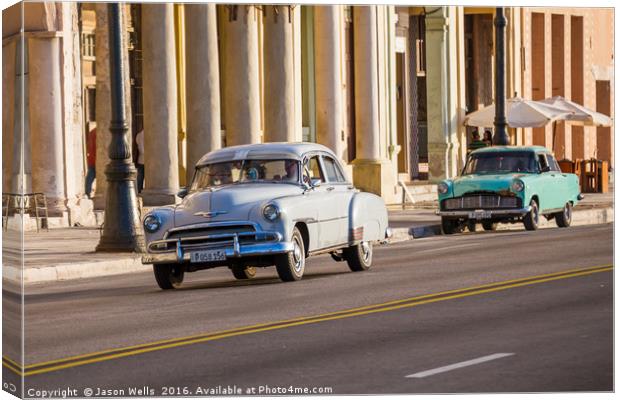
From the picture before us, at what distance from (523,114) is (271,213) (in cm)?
312

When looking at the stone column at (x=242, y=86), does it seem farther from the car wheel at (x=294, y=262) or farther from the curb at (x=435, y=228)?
the car wheel at (x=294, y=262)

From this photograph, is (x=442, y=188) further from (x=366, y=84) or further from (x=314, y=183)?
(x=366, y=84)

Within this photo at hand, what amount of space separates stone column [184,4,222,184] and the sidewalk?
4.29ft

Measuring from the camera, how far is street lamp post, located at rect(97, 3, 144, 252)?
77.7 ft

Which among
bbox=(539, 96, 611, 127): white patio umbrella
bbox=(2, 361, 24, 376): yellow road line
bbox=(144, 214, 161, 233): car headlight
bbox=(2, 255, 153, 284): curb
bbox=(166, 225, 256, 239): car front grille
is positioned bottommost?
bbox=(2, 255, 153, 284): curb

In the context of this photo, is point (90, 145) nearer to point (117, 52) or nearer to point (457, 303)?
point (117, 52)

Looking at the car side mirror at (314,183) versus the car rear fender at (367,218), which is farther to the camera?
the car rear fender at (367,218)

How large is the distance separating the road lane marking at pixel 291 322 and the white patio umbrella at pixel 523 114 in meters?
1.54

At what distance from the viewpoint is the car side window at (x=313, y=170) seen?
801 inches

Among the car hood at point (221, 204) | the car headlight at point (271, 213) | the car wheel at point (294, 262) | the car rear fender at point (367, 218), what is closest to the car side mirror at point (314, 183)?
the car rear fender at point (367, 218)

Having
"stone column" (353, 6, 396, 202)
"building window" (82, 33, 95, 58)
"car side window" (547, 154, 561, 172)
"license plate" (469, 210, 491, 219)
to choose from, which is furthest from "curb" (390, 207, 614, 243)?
"building window" (82, 33, 95, 58)

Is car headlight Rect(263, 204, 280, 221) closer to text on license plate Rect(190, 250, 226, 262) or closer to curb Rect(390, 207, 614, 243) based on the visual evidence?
text on license plate Rect(190, 250, 226, 262)

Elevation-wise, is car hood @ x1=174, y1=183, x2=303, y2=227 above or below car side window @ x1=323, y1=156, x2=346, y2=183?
below

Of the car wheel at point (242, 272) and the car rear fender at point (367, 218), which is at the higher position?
the car rear fender at point (367, 218)
